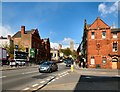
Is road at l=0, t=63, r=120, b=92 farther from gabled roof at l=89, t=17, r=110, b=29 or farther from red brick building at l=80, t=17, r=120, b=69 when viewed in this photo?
gabled roof at l=89, t=17, r=110, b=29

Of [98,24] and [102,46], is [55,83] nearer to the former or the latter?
[102,46]

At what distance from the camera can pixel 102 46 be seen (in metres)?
56.6

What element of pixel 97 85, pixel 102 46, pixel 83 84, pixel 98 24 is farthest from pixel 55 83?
pixel 98 24

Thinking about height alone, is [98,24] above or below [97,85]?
above

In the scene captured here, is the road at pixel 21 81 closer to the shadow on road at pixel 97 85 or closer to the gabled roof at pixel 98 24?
the shadow on road at pixel 97 85

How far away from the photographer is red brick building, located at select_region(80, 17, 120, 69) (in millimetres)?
55091

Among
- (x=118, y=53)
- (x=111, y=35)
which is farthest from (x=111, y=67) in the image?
(x=111, y=35)

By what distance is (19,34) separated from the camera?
318ft

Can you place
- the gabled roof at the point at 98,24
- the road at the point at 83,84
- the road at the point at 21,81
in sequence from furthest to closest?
the gabled roof at the point at 98,24, the road at the point at 21,81, the road at the point at 83,84

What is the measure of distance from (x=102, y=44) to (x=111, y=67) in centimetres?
567

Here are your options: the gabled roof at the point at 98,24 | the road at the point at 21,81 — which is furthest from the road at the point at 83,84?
the gabled roof at the point at 98,24

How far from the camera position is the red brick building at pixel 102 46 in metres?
55.1

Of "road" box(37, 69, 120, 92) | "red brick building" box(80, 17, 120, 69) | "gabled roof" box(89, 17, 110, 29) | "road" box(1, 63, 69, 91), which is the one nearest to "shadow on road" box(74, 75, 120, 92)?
"road" box(37, 69, 120, 92)

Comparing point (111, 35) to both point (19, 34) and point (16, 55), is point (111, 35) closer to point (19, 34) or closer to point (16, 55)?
point (16, 55)
